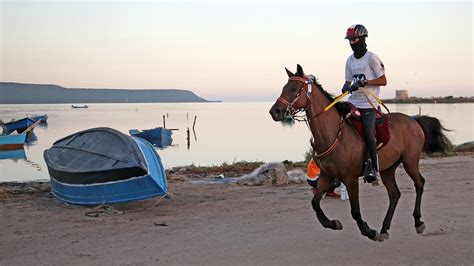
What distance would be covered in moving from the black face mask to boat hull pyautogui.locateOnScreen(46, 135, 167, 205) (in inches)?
196

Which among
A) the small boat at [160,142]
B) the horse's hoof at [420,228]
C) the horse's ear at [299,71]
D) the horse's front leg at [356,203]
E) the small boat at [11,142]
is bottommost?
the small boat at [160,142]

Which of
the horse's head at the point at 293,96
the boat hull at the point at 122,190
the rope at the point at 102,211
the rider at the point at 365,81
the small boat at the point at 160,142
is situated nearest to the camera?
the horse's head at the point at 293,96

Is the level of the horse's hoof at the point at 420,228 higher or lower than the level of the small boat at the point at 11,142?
higher

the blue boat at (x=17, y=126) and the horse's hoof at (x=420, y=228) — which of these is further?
the blue boat at (x=17, y=126)

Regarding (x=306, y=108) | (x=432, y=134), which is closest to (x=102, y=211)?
(x=306, y=108)

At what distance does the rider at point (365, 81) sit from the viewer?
7.34 m

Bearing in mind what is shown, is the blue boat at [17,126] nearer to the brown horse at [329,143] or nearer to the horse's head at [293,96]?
the brown horse at [329,143]

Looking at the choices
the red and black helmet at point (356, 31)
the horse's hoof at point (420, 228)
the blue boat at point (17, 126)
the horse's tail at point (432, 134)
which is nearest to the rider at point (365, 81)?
the red and black helmet at point (356, 31)

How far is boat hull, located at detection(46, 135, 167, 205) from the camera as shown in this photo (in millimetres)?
10812

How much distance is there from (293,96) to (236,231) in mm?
2762

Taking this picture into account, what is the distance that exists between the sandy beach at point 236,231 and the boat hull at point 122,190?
226mm

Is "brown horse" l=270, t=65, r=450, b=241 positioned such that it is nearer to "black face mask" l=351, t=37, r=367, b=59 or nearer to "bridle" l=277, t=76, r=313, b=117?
"bridle" l=277, t=76, r=313, b=117

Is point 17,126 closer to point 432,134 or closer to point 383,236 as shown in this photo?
point 432,134

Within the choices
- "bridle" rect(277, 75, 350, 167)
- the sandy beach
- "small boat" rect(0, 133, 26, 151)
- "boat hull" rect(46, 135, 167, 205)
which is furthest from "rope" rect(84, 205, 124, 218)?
→ "small boat" rect(0, 133, 26, 151)
